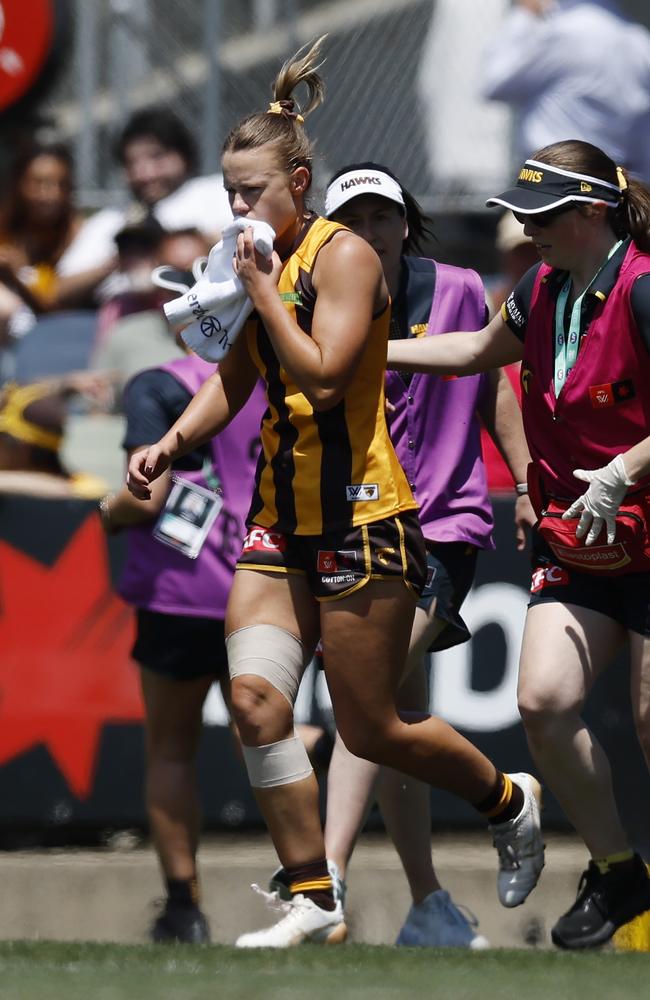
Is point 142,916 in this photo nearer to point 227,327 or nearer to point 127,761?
point 127,761

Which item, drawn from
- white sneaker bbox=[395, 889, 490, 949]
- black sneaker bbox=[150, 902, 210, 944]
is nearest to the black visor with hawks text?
white sneaker bbox=[395, 889, 490, 949]

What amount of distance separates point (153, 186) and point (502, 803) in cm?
461

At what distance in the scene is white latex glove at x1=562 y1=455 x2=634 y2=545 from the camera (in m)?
4.55

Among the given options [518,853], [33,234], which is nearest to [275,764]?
[518,853]

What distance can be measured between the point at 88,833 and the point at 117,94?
4134 mm

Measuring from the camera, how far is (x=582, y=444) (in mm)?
4734

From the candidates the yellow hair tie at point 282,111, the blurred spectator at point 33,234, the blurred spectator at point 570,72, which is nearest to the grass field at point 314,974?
the yellow hair tie at point 282,111

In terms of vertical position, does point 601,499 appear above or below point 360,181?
below

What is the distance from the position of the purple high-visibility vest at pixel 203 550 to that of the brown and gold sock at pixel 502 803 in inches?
52.9

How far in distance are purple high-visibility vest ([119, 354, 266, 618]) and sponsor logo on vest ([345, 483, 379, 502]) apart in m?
1.42

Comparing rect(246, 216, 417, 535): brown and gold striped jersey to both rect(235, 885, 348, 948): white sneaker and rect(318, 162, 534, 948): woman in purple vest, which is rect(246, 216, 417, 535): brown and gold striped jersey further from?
rect(235, 885, 348, 948): white sneaker

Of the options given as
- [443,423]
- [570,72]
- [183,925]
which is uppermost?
[443,423]

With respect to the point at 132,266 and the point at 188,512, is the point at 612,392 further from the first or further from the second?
the point at 132,266

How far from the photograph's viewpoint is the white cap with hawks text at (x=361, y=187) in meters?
5.32
